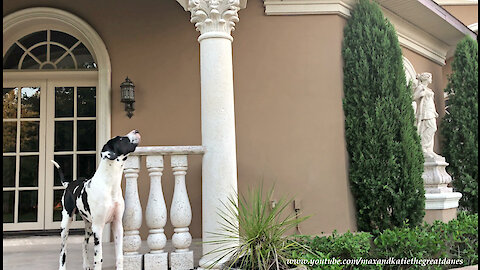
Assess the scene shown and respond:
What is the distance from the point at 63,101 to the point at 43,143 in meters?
0.67

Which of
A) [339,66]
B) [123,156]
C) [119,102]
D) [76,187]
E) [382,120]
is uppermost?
[339,66]

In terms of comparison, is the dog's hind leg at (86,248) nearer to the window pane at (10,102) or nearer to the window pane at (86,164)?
the window pane at (86,164)

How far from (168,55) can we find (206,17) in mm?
1638

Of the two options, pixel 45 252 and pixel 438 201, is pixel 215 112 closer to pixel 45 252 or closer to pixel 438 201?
pixel 45 252

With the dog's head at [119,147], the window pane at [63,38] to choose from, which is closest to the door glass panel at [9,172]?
the window pane at [63,38]

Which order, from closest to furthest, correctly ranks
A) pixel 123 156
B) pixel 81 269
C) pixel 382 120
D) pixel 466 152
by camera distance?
pixel 123 156 < pixel 81 269 < pixel 382 120 < pixel 466 152

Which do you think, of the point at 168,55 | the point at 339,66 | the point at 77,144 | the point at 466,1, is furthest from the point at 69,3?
the point at 466,1

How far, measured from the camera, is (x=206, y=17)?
3.78m

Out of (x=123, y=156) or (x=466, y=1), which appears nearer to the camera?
(x=123, y=156)

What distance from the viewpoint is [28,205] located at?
17.5 ft

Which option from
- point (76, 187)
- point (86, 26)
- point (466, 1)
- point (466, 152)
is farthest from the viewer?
point (466, 1)

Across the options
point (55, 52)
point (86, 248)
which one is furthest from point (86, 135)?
point (86, 248)

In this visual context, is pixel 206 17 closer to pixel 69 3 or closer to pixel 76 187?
pixel 76 187

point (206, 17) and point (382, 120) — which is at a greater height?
point (206, 17)
